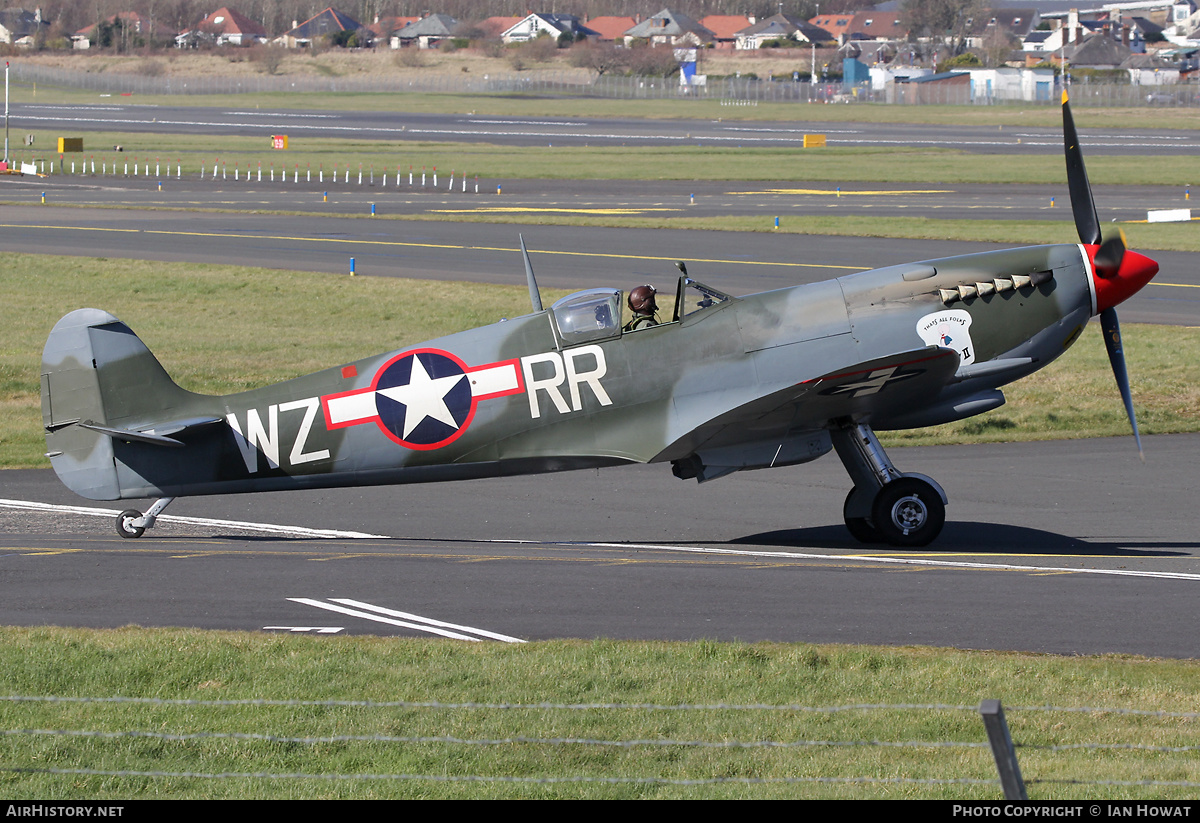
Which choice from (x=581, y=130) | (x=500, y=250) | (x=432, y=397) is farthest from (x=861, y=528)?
(x=581, y=130)

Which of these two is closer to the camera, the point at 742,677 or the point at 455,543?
the point at 742,677

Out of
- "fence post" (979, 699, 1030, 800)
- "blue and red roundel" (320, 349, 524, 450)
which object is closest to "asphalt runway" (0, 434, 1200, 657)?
"blue and red roundel" (320, 349, 524, 450)

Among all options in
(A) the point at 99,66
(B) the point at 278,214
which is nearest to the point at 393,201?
(B) the point at 278,214

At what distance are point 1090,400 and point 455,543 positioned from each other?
12164mm

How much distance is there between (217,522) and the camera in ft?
52.1

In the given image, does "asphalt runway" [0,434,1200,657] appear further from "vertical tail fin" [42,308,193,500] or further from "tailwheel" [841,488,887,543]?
"vertical tail fin" [42,308,193,500]

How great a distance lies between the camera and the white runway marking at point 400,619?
10578mm

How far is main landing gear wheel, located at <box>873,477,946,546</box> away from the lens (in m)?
13.9

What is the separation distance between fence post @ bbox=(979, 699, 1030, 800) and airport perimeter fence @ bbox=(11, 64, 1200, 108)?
127987mm

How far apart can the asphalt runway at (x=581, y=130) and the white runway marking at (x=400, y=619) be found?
226ft

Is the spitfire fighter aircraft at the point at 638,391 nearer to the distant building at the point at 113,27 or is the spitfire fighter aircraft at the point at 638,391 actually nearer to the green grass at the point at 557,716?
the green grass at the point at 557,716

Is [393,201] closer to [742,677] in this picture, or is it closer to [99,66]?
[742,677]

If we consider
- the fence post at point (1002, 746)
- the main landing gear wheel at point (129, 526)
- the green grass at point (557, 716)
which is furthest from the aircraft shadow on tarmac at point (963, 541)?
the fence post at point (1002, 746)

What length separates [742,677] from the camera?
9.10 m
